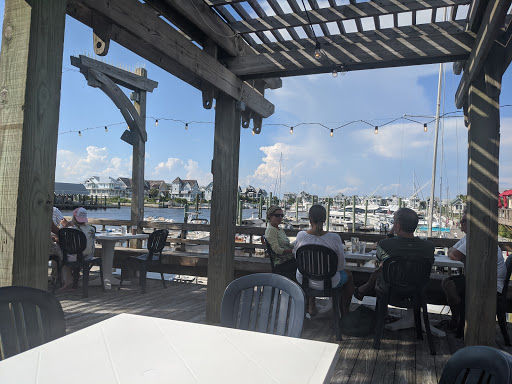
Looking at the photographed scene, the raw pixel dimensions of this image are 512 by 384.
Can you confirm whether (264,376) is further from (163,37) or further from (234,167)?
(234,167)

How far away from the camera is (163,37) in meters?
2.86

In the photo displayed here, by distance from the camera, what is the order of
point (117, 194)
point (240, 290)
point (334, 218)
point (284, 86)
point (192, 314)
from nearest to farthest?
point (240, 290) < point (192, 314) < point (284, 86) < point (334, 218) < point (117, 194)

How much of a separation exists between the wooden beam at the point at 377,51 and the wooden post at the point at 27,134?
7.08ft

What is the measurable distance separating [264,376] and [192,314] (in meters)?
3.31

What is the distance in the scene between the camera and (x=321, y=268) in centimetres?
359

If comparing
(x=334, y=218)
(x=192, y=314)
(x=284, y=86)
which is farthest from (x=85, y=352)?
(x=334, y=218)

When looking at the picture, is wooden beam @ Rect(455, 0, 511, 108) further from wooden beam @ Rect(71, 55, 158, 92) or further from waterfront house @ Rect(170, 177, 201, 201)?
waterfront house @ Rect(170, 177, 201, 201)

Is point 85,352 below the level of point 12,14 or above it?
below

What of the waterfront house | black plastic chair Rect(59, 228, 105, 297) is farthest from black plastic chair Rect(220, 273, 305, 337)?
the waterfront house

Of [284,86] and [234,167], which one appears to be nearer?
[234,167]

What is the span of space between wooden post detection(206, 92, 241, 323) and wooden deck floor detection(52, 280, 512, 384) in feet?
1.51

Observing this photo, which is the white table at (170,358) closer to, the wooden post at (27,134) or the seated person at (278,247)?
the wooden post at (27,134)

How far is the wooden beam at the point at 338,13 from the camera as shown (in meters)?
2.98

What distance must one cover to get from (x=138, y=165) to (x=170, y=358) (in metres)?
6.26
